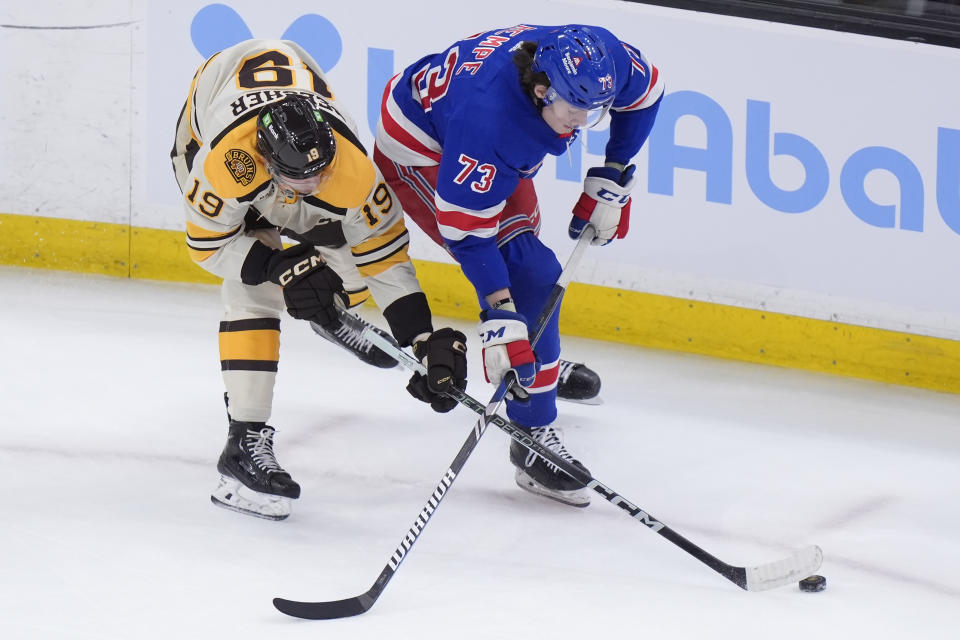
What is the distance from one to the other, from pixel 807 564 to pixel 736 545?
268 mm

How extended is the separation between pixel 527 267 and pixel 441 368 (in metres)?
0.49

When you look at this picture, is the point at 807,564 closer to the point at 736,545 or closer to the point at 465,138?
the point at 736,545

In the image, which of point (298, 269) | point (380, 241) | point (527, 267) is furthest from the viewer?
point (527, 267)

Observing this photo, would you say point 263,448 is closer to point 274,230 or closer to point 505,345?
point 274,230

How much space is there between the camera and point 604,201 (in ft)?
10.2

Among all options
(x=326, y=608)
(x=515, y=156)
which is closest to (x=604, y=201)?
(x=515, y=156)

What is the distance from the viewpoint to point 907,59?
386 centimetres

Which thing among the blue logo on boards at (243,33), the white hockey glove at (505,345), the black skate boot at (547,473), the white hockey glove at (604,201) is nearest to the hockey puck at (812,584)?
the black skate boot at (547,473)

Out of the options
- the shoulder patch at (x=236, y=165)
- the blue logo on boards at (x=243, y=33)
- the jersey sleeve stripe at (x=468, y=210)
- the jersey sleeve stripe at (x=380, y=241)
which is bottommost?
the jersey sleeve stripe at (x=380, y=241)

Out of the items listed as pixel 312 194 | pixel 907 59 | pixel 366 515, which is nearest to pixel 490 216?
pixel 312 194

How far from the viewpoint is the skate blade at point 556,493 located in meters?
3.03

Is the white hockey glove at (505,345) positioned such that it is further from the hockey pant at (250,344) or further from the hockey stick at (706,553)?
the hockey pant at (250,344)

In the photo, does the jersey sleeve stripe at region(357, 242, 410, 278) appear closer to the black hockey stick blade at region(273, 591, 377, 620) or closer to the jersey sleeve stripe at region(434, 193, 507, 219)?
the jersey sleeve stripe at region(434, 193, 507, 219)

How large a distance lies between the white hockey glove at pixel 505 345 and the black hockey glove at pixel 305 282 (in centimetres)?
36
